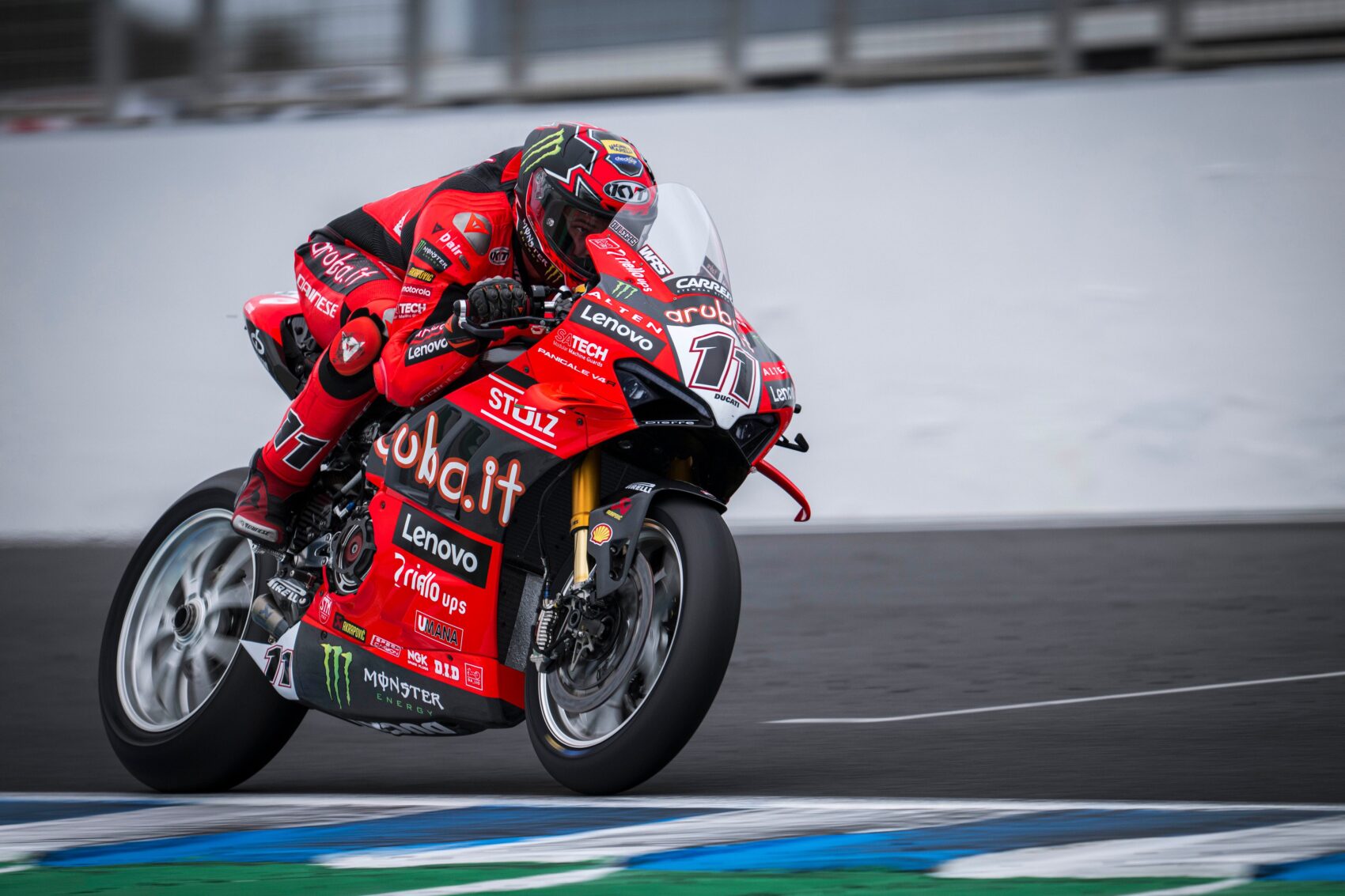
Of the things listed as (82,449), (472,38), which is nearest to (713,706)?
(82,449)

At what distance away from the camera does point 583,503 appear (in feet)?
14.1

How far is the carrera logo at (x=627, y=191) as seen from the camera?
4.46 m

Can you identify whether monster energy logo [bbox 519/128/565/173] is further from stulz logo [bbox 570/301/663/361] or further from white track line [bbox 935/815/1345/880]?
white track line [bbox 935/815/1345/880]

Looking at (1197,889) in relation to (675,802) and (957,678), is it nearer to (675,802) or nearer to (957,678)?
(675,802)

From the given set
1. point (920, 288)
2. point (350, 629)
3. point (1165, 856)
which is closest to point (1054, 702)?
point (350, 629)

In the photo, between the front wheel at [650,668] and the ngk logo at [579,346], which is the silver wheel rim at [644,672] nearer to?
the front wheel at [650,668]

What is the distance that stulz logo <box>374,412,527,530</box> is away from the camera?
4.48m

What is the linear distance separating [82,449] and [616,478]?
6.86 metres

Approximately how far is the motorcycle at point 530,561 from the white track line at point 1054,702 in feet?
3.95

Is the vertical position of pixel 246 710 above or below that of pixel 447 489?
below

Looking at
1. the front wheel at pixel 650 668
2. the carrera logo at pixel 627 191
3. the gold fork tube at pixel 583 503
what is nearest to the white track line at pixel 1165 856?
the front wheel at pixel 650 668

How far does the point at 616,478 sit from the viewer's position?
4449 millimetres

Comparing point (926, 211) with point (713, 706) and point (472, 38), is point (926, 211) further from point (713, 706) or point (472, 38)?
point (713, 706)

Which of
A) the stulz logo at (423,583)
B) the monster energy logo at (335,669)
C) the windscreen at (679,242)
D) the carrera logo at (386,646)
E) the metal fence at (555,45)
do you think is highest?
the metal fence at (555,45)
